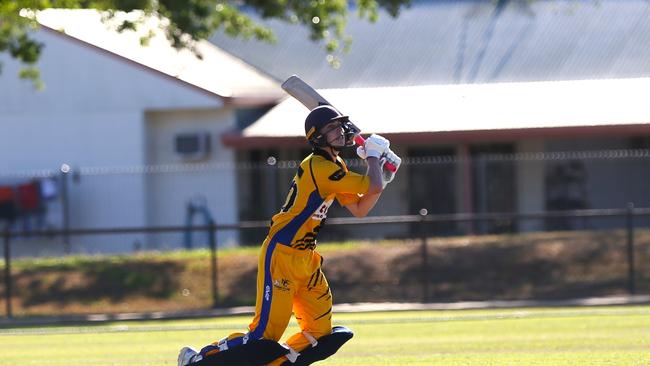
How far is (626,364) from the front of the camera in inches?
413

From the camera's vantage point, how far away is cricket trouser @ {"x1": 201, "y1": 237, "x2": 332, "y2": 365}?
8.62 meters

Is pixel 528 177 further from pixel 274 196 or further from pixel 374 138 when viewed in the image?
pixel 374 138

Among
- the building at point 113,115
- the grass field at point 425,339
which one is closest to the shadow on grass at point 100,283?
the grass field at point 425,339

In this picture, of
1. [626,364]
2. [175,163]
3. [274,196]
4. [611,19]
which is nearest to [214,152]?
[175,163]

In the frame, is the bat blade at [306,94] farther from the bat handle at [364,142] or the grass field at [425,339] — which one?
the grass field at [425,339]

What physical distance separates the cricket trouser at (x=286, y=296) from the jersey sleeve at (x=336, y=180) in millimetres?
449

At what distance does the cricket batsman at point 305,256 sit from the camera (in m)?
8.63

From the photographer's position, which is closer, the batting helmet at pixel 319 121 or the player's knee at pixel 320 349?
the batting helmet at pixel 319 121

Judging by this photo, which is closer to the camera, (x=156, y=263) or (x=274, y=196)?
(x=156, y=263)

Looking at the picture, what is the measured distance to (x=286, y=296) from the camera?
863cm

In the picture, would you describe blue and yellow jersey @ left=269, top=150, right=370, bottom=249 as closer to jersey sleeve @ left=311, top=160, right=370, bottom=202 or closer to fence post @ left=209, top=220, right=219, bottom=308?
jersey sleeve @ left=311, top=160, right=370, bottom=202

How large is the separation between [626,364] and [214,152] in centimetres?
1810

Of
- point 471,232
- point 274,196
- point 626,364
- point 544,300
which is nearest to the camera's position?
point 626,364

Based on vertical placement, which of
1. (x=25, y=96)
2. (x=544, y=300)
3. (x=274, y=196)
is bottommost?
(x=544, y=300)
